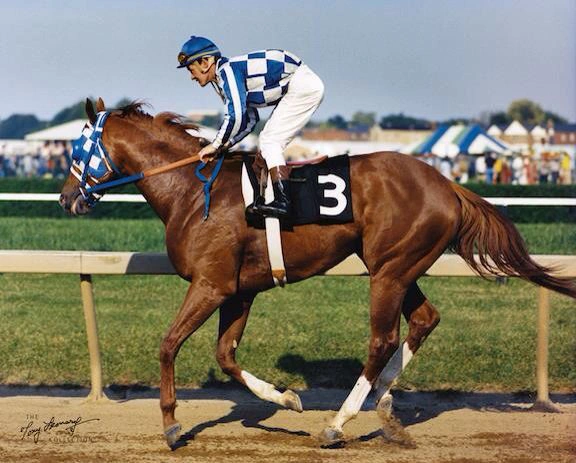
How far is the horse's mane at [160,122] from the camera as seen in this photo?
→ 5586mm

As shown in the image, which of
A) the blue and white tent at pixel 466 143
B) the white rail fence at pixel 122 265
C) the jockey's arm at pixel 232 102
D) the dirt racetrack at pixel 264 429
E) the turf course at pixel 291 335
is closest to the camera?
the dirt racetrack at pixel 264 429

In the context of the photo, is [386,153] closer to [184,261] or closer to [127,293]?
[184,261]

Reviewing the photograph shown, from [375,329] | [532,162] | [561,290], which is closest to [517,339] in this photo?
[561,290]

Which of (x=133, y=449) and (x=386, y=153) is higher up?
(x=386, y=153)

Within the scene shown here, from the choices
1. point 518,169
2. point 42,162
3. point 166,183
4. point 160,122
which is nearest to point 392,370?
point 166,183

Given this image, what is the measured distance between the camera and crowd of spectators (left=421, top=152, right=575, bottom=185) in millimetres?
30094

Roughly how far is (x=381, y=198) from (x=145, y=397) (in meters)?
2.19

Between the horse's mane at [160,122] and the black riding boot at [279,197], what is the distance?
65cm

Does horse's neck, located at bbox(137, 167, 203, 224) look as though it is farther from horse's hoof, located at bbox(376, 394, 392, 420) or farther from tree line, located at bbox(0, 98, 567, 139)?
tree line, located at bbox(0, 98, 567, 139)

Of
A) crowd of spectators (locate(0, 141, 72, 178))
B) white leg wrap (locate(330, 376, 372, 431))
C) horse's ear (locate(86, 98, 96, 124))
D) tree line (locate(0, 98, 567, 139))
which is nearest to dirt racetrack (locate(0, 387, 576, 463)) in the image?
white leg wrap (locate(330, 376, 372, 431))

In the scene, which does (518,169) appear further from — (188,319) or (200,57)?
(188,319)

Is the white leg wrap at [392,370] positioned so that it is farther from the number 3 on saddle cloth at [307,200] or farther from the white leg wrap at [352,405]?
the number 3 on saddle cloth at [307,200]

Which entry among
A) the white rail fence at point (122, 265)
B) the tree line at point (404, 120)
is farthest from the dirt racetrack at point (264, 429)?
the tree line at point (404, 120)

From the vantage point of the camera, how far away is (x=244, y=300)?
221 inches
